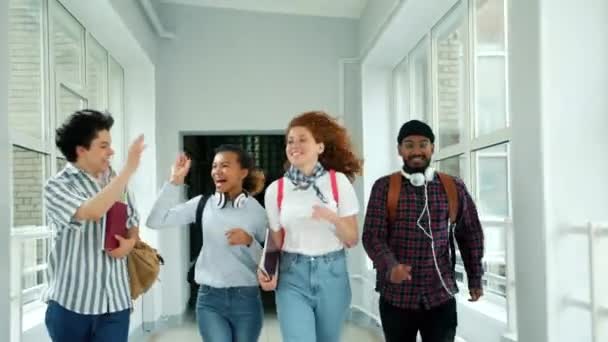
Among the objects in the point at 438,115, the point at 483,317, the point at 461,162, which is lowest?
the point at 483,317

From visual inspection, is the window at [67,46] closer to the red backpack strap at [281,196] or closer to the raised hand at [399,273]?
the red backpack strap at [281,196]

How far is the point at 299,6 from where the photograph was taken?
6.67m

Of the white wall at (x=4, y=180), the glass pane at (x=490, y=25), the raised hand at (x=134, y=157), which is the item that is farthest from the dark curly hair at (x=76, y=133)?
the glass pane at (x=490, y=25)

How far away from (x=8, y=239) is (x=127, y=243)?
581 mm

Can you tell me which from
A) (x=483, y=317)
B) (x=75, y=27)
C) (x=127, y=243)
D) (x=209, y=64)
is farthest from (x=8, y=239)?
(x=209, y=64)

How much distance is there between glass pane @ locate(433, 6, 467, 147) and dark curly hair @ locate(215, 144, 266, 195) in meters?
1.77

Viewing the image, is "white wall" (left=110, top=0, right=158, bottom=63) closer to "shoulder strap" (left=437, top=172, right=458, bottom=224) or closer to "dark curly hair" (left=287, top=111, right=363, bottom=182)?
"dark curly hair" (left=287, top=111, right=363, bottom=182)

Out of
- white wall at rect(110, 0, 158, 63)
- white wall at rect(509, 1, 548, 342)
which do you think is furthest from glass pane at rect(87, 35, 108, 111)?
white wall at rect(509, 1, 548, 342)

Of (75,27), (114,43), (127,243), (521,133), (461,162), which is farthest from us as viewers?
(114,43)

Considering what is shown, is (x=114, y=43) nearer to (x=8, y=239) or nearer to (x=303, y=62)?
(x=303, y=62)

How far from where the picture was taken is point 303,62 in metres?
6.89

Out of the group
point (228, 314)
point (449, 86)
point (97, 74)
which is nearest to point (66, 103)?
point (97, 74)

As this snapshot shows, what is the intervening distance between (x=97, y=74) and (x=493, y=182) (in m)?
3.68

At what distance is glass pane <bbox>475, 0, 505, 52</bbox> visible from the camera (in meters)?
3.90
